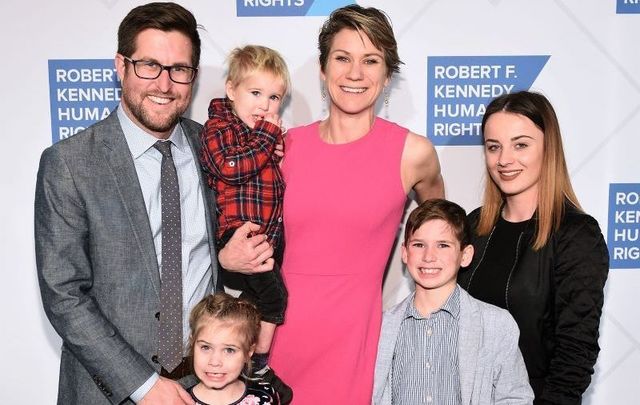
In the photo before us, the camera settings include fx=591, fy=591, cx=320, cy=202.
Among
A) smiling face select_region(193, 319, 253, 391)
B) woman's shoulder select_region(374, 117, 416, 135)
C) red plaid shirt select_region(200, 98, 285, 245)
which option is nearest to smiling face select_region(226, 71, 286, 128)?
red plaid shirt select_region(200, 98, 285, 245)

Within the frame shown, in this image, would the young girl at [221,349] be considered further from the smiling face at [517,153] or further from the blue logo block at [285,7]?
the blue logo block at [285,7]

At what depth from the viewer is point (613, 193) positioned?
322cm

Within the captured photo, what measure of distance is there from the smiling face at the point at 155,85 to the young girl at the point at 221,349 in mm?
670

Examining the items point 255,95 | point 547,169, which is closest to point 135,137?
point 255,95

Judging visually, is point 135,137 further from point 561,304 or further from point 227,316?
point 561,304

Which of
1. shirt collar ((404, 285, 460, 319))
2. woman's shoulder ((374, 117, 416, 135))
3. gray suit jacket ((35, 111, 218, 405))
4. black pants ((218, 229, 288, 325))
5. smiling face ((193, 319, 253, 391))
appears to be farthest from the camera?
woman's shoulder ((374, 117, 416, 135))

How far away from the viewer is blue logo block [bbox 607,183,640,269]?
3221 mm

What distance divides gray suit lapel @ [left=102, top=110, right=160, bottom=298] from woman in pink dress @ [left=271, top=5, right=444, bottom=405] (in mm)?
623

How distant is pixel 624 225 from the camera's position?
3248 millimetres

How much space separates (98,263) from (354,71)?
121 cm

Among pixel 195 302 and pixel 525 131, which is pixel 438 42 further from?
pixel 195 302

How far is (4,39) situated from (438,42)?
2.22 m

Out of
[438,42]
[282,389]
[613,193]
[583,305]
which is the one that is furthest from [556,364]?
[438,42]

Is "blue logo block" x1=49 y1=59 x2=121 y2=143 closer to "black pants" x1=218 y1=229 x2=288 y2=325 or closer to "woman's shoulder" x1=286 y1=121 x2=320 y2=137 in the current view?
"woman's shoulder" x1=286 y1=121 x2=320 y2=137
